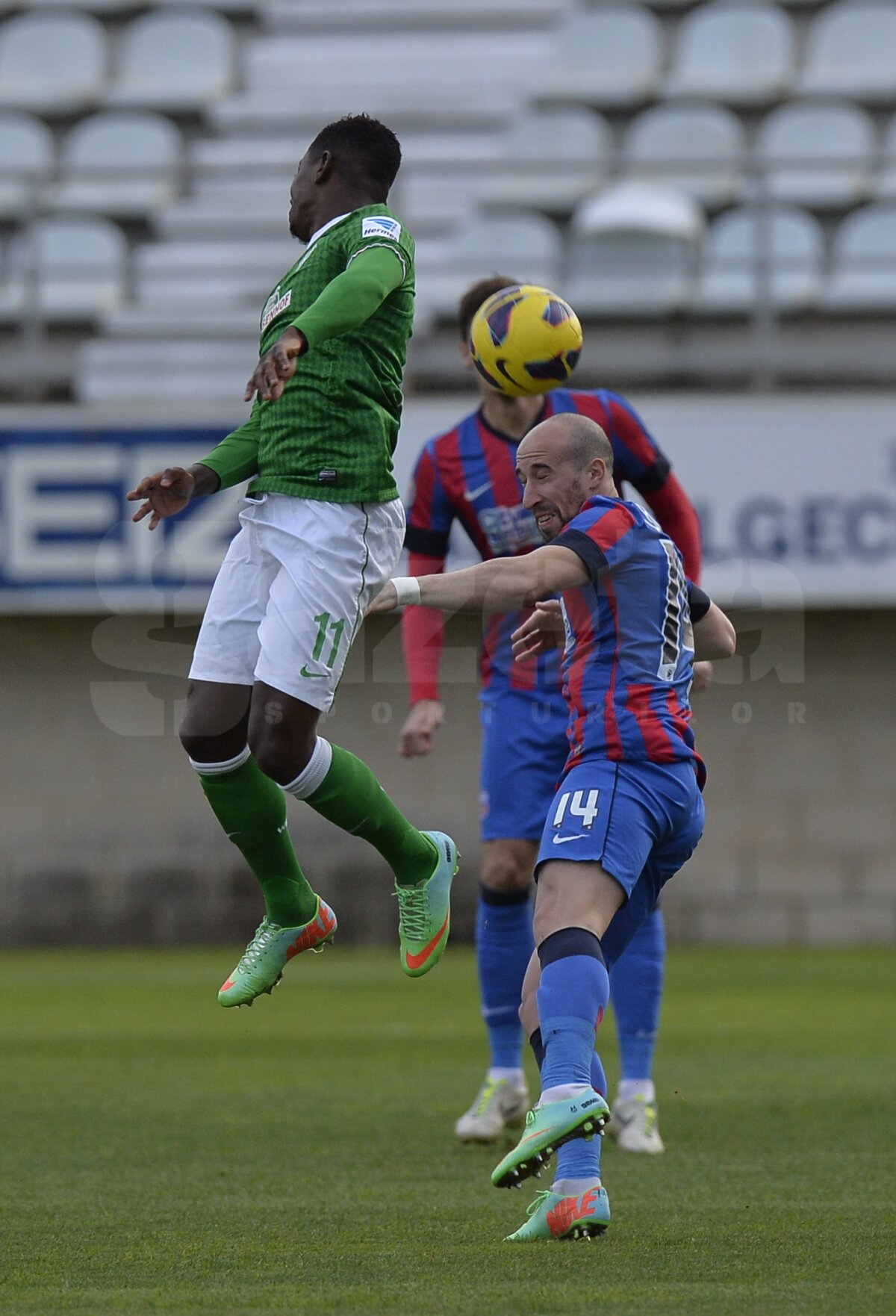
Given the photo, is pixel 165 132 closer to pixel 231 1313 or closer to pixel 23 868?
pixel 23 868

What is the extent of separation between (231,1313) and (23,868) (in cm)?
1050

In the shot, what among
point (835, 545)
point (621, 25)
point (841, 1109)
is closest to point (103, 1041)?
→ point (841, 1109)

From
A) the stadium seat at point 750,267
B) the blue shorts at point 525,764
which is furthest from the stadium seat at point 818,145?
the blue shorts at point 525,764

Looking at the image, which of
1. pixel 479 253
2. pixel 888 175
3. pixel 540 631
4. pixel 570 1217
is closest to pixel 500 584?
pixel 540 631

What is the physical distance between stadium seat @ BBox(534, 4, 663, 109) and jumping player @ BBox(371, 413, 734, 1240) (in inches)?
548

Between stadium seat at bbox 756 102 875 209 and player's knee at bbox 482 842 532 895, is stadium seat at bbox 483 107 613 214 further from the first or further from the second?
player's knee at bbox 482 842 532 895

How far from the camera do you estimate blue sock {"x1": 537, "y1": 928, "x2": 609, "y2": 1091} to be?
3.97m

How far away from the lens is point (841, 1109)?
618cm

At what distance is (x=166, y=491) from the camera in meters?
4.39

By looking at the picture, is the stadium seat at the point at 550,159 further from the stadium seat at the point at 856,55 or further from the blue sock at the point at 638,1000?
the blue sock at the point at 638,1000

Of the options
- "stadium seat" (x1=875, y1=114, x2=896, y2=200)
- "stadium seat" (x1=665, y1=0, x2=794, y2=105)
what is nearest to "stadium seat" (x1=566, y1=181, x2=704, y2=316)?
"stadium seat" (x1=875, y1=114, x2=896, y2=200)

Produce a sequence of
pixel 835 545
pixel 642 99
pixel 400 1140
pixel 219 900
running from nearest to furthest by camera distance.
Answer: pixel 400 1140, pixel 835 545, pixel 219 900, pixel 642 99

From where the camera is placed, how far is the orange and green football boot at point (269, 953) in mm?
4715

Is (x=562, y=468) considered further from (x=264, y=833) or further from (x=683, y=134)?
(x=683, y=134)
